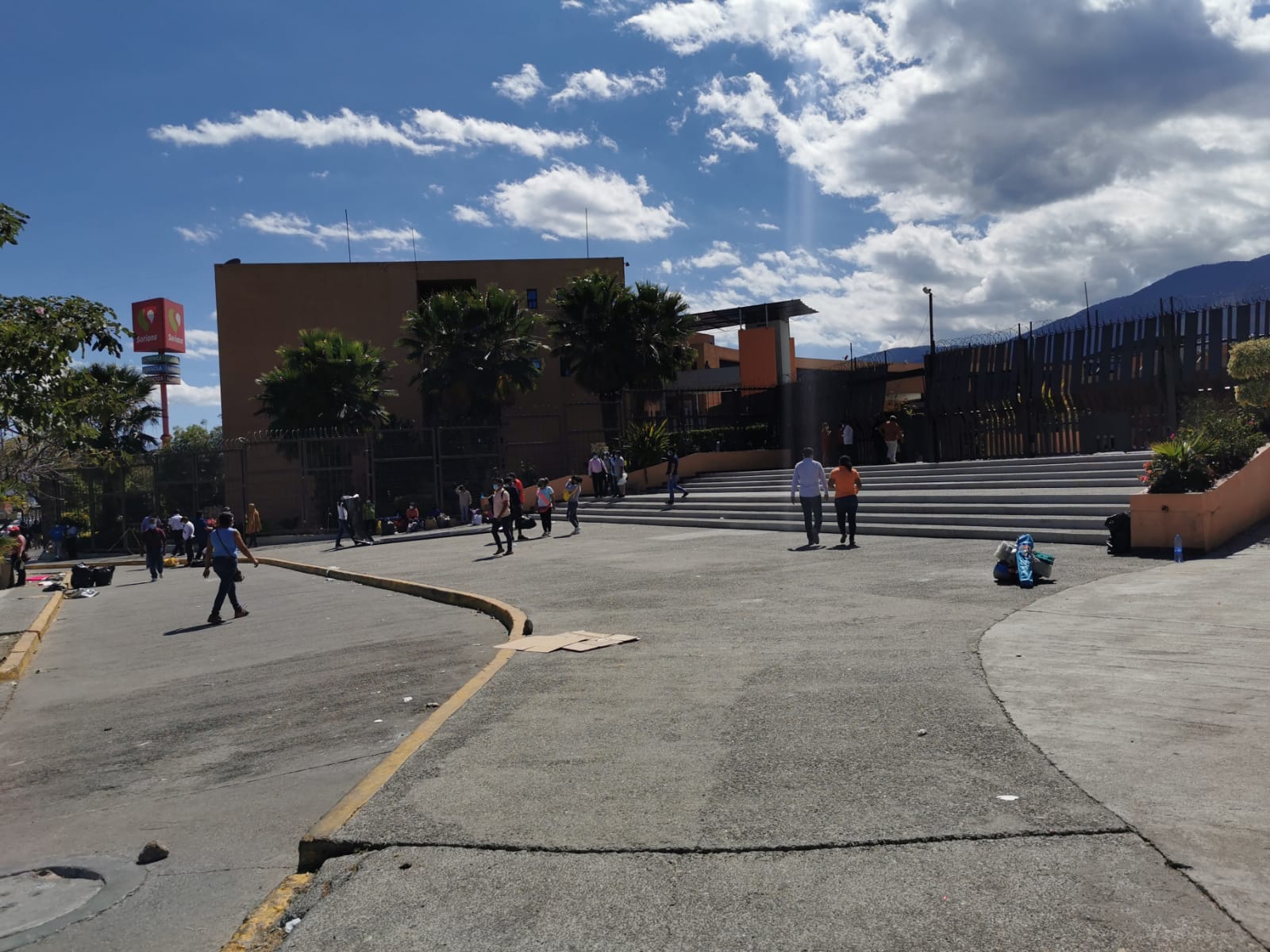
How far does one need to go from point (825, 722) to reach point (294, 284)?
1808 inches

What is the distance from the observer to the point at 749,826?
171 inches

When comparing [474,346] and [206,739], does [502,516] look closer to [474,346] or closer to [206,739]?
[206,739]

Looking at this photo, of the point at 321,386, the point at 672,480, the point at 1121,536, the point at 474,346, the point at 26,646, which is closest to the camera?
the point at 26,646

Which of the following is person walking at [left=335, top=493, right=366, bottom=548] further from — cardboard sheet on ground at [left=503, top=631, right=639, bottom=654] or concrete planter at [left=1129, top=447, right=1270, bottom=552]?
concrete planter at [left=1129, top=447, right=1270, bottom=552]

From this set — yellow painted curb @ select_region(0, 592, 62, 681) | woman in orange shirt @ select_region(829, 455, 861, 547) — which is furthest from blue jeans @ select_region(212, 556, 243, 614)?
Answer: woman in orange shirt @ select_region(829, 455, 861, 547)

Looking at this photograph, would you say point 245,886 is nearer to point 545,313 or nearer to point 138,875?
point 138,875

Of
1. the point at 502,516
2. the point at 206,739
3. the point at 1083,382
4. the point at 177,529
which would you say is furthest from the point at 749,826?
the point at 177,529

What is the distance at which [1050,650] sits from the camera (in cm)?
773

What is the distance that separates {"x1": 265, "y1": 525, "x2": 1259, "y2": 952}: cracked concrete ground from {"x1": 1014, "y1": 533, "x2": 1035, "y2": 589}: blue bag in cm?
325

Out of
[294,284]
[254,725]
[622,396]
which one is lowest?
[254,725]

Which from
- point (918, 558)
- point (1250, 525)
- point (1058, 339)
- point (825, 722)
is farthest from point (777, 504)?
point (825, 722)

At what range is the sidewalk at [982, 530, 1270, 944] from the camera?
4.04m

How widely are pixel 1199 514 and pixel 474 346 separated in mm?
30568

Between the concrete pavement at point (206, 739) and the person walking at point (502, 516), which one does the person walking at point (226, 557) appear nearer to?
the concrete pavement at point (206, 739)
